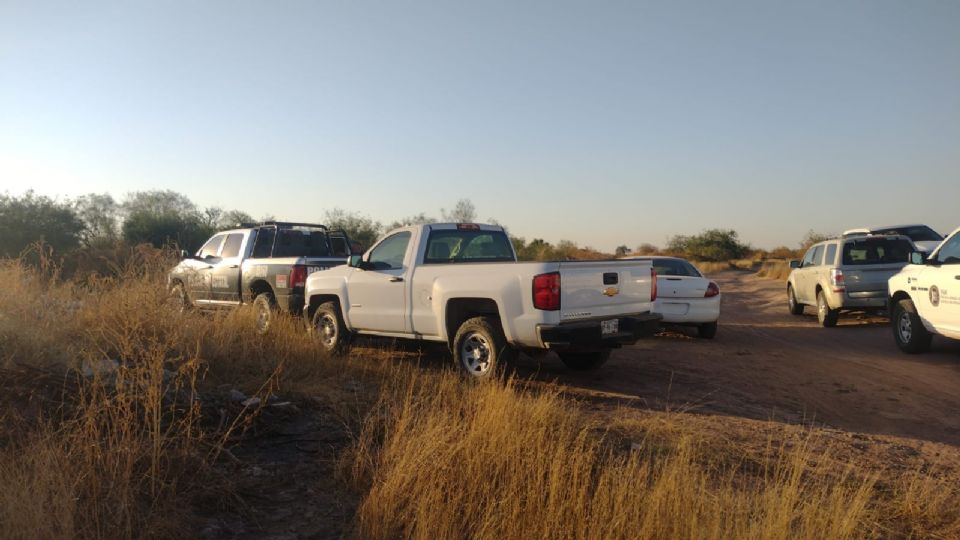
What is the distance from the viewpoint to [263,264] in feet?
35.9

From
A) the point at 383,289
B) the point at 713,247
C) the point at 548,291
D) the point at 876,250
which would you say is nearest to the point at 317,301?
the point at 383,289

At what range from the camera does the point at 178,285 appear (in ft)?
28.3

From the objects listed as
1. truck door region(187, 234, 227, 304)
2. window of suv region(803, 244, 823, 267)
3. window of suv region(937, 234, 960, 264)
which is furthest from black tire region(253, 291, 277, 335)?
window of suv region(803, 244, 823, 267)

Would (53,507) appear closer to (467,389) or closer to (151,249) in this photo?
(467,389)

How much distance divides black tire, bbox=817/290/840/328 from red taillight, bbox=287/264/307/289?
1035cm

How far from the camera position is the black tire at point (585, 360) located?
8438mm

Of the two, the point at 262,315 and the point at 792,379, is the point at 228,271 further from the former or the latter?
the point at 792,379

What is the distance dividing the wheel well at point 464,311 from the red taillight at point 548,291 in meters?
0.69

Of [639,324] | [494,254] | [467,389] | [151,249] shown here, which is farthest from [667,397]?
[151,249]

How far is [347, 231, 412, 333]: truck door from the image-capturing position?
8.28 m

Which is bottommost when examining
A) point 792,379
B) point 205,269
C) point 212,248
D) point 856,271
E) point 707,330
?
point 792,379

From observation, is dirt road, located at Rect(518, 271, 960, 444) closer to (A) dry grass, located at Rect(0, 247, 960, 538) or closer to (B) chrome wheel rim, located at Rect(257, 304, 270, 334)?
(A) dry grass, located at Rect(0, 247, 960, 538)

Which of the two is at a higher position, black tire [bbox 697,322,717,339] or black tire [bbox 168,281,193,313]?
black tire [bbox 168,281,193,313]

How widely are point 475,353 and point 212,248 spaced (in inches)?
295
